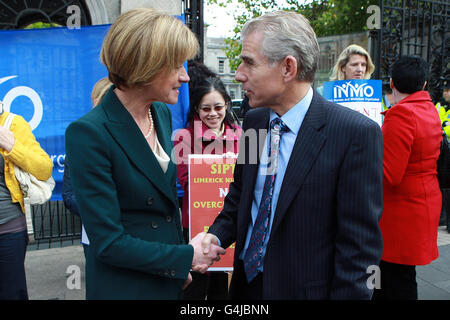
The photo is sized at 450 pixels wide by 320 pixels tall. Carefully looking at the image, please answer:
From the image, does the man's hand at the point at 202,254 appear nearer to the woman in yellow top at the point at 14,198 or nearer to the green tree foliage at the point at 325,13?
the woman in yellow top at the point at 14,198

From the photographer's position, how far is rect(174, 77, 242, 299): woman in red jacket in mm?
2977

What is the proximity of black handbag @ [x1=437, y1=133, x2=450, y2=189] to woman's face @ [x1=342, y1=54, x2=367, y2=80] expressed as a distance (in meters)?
1.21

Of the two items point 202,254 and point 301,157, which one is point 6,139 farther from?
point 301,157

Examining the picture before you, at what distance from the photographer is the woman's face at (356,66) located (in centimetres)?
395

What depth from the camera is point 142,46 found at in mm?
1328

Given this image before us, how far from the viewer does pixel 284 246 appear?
1.46 meters

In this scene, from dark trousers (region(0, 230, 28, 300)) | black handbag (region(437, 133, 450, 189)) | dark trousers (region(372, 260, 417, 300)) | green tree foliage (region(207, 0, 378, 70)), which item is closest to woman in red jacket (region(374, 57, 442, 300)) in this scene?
dark trousers (region(372, 260, 417, 300))

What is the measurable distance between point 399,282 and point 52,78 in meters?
3.95

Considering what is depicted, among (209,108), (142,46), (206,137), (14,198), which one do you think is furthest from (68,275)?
(142,46)

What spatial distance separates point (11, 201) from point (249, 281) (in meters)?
1.90

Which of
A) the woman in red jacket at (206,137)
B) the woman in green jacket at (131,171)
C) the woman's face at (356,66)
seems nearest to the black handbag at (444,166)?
the woman's face at (356,66)

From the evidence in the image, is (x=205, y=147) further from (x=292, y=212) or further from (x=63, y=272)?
(x=63, y=272)

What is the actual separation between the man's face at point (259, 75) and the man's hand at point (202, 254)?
0.68 meters
